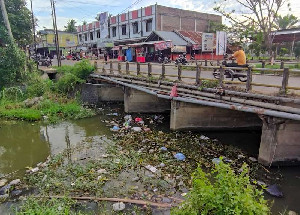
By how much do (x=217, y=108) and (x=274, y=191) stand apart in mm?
4567

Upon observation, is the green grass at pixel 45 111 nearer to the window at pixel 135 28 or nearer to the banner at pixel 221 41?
the banner at pixel 221 41

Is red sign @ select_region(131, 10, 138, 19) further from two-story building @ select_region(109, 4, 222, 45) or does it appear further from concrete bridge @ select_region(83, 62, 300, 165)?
concrete bridge @ select_region(83, 62, 300, 165)

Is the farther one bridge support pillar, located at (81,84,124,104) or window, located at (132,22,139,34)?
window, located at (132,22,139,34)

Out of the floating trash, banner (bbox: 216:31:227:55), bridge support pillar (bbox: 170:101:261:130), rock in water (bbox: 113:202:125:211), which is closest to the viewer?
rock in water (bbox: 113:202:125:211)

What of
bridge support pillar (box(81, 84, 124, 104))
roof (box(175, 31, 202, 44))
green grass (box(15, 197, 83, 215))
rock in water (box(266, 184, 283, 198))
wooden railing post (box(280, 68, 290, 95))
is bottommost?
rock in water (box(266, 184, 283, 198))

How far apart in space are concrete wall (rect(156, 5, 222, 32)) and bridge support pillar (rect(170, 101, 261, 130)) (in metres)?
24.1

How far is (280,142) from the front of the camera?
7.15 metres

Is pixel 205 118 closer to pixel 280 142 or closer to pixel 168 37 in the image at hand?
pixel 280 142

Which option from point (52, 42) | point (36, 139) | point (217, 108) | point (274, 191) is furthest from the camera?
point (52, 42)

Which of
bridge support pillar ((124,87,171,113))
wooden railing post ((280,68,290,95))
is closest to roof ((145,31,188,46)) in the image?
bridge support pillar ((124,87,171,113))

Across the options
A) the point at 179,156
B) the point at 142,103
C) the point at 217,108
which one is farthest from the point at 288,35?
the point at 179,156

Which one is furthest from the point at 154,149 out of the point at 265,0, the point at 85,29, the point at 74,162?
the point at 85,29

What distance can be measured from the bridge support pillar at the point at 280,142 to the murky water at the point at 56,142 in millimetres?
375

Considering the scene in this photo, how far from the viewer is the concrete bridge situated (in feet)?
22.9
